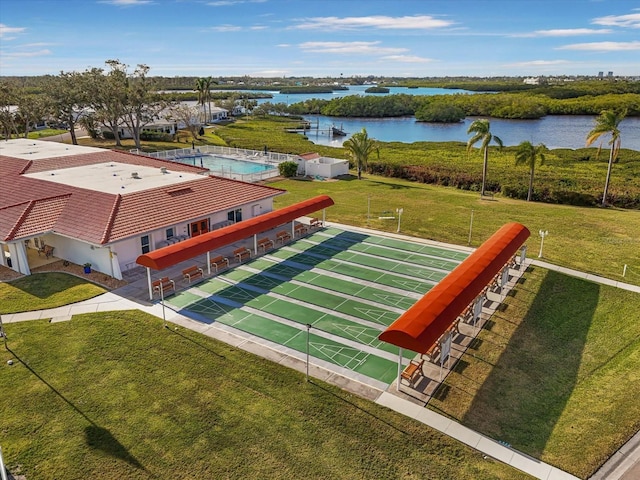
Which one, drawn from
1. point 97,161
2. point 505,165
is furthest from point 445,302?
point 505,165

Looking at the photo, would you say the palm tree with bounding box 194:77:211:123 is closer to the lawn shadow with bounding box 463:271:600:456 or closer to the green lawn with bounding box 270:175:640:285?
the green lawn with bounding box 270:175:640:285

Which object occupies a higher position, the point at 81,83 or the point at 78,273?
the point at 81,83

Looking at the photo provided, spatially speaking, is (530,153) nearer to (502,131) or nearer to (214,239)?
(214,239)

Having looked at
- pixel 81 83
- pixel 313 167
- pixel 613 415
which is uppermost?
pixel 81 83

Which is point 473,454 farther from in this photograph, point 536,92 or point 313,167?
point 536,92

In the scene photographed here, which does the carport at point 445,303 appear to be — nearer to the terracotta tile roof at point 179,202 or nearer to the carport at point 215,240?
the carport at point 215,240

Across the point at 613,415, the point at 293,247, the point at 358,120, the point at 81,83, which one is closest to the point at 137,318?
the point at 293,247
